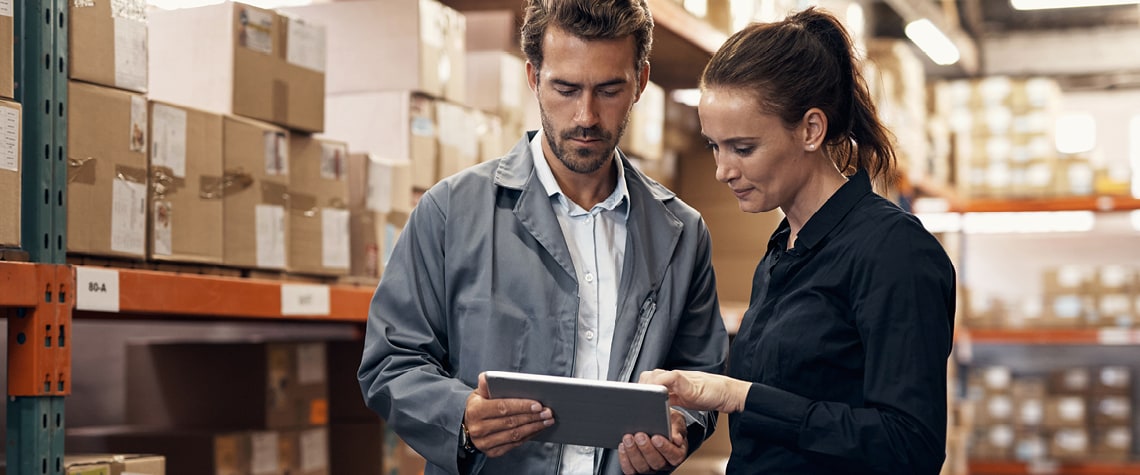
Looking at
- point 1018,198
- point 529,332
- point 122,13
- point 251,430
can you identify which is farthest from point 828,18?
point 1018,198

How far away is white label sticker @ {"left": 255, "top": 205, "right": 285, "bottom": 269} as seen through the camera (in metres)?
2.76

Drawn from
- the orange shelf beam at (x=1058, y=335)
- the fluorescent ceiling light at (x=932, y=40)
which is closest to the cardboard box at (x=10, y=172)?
the fluorescent ceiling light at (x=932, y=40)

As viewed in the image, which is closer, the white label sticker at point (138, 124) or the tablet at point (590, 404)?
the tablet at point (590, 404)

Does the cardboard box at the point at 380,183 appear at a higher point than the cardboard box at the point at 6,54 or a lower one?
lower

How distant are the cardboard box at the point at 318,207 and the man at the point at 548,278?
961mm

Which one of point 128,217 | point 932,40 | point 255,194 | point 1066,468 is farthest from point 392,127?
point 1066,468

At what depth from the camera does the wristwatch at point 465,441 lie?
1852 millimetres

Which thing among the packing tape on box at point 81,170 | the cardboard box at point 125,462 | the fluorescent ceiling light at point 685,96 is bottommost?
the cardboard box at point 125,462

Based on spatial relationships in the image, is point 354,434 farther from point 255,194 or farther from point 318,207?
point 255,194

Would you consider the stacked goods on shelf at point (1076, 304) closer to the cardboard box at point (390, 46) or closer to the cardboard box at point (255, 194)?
the cardboard box at point (390, 46)

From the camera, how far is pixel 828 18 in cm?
185

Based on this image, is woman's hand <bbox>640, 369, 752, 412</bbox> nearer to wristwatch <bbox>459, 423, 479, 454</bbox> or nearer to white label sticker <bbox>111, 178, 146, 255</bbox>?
wristwatch <bbox>459, 423, 479, 454</bbox>

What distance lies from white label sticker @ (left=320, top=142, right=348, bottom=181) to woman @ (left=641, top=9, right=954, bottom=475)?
1.44 metres

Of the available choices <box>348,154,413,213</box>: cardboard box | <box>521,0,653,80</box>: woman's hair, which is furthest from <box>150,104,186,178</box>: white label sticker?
<box>521,0,653,80</box>: woman's hair
